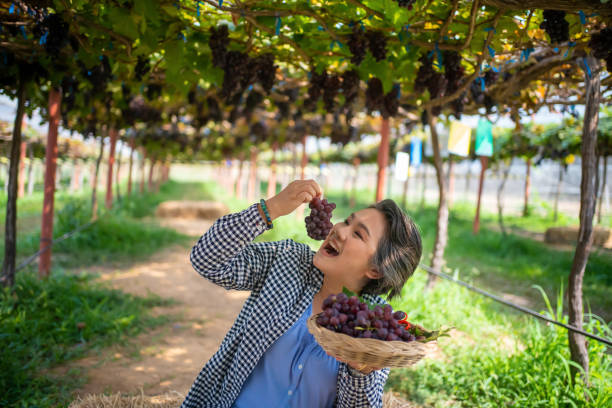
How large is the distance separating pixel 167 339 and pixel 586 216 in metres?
3.44

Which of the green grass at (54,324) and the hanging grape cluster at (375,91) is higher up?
the hanging grape cluster at (375,91)

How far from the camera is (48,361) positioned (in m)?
3.30

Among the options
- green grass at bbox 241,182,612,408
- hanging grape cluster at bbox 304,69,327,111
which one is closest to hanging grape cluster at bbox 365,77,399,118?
hanging grape cluster at bbox 304,69,327,111

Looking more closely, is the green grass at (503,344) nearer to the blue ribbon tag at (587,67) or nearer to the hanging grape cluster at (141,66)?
the blue ribbon tag at (587,67)

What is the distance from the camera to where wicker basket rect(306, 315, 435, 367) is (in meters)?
1.21

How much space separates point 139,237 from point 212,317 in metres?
3.77

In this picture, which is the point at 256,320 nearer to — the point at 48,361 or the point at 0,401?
the point at 0,401

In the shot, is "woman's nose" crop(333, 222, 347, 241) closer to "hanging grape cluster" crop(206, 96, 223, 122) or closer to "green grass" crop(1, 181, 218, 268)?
"hanging grape cluster" crop(206, 96, 223, 122)

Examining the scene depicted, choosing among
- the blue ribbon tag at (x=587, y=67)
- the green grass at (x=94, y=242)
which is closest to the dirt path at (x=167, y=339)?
the green grass at (x=94, y=242)

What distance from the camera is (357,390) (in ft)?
4.70

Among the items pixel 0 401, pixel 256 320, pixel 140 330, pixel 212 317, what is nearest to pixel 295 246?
pixel 256 320

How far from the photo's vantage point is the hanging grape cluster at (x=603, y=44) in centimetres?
206

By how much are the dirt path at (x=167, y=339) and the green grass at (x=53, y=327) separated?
0.46ft

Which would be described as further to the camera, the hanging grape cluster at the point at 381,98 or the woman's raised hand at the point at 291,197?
the hanging grape cluster at the point at 381,98
